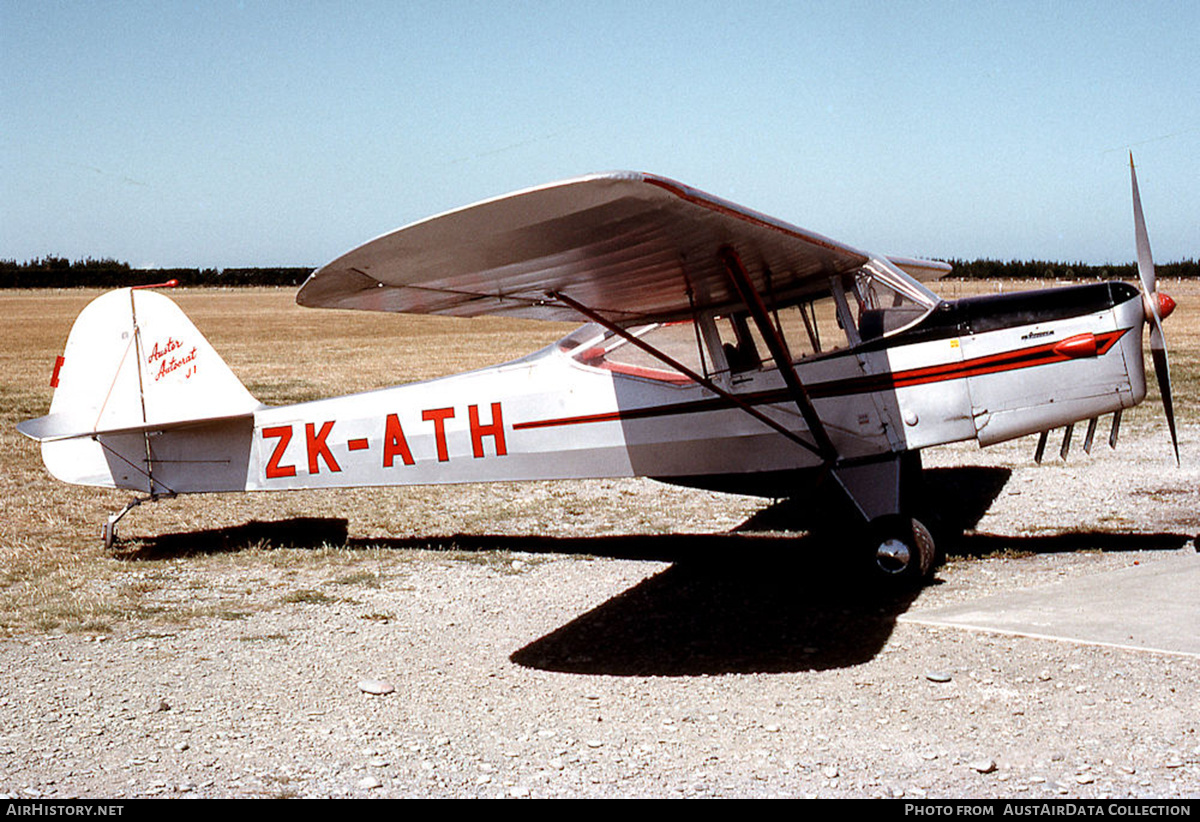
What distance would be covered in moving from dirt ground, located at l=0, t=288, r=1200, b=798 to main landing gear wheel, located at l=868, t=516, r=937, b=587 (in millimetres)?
130

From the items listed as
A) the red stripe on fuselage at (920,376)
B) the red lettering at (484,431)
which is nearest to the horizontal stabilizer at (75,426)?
the red lettering at (484,431)

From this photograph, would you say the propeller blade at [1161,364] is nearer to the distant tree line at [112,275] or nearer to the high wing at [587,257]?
the high wing at [587,257]

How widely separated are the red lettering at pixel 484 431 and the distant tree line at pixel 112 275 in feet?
267

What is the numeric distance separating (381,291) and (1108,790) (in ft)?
13.7

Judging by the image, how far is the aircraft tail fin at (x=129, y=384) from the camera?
7.68 metres

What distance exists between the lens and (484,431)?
7.45 meters

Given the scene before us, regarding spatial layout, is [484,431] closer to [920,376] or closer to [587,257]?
[587,257]

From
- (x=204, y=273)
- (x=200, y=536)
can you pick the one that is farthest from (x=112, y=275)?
(x=200, y=536)

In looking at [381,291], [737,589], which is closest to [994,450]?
[737,589]

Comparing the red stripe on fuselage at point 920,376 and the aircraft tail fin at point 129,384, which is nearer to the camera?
the red stripe on fuselage at point 920,376

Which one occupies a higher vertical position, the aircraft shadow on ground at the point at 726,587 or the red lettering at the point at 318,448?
the red lettering at the point at 318,448

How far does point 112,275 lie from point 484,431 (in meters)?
94.2

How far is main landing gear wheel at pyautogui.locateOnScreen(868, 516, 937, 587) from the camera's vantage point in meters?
6.17
